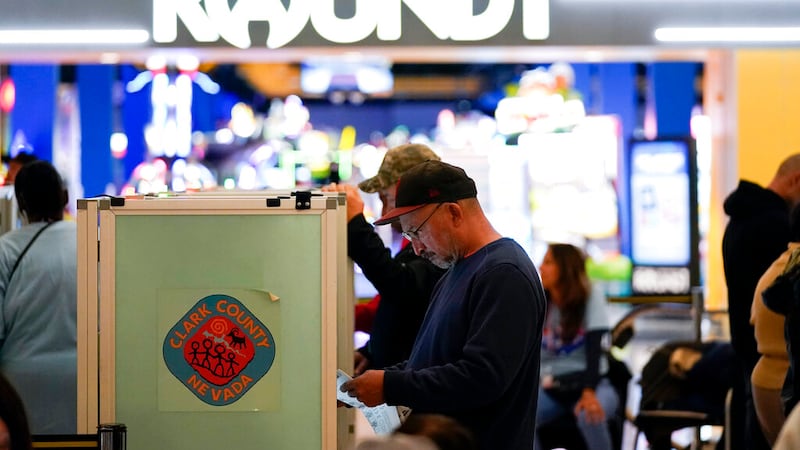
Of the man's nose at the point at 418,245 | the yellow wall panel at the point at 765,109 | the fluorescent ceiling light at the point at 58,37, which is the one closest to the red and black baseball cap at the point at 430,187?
the man's nose at the point at 418,245

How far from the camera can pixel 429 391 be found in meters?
3.13

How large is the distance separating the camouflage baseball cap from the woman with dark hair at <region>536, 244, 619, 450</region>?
2450 millimetres

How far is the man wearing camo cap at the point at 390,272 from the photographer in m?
4.05

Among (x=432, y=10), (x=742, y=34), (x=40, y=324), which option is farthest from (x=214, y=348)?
(x=742, y=34)

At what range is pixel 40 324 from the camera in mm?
4711

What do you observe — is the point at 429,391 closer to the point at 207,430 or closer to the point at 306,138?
the point at 207,430

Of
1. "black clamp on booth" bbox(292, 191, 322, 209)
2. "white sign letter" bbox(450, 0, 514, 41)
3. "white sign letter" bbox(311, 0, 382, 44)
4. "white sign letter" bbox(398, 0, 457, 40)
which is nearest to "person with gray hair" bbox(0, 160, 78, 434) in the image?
"black clamp on booth" bbox(292, 191, 322, 209)

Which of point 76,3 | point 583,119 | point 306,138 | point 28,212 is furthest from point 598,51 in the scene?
point 306,138

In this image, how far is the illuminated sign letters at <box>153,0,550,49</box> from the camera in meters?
6.39

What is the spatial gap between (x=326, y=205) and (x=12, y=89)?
10298mm

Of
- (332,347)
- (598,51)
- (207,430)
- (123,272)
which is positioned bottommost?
(207,430)

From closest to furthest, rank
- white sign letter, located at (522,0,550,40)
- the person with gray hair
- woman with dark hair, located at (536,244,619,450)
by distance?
1. the person with gray hair
2. woman with dark hair, located at (536,244,619,450)
3. white sign letter, located at (522,0,550,40)

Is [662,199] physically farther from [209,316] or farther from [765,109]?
[209,316]

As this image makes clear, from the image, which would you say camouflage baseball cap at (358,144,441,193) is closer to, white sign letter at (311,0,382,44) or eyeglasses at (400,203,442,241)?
eyeglasses at (400,203,442,241)
